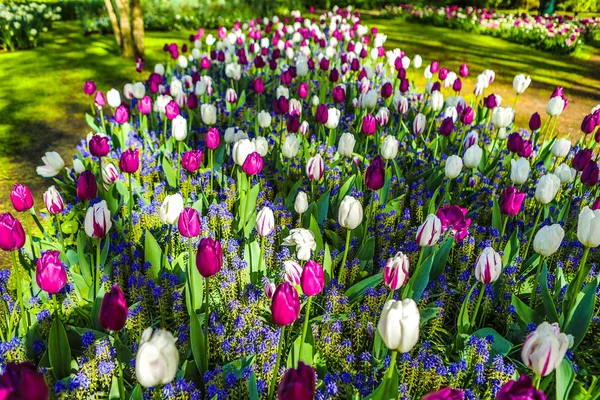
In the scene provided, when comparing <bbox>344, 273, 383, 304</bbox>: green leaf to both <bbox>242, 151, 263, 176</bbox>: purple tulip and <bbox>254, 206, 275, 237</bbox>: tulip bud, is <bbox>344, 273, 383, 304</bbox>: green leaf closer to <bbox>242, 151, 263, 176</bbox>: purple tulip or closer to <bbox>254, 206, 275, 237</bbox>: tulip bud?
<bbox>254, 206, 275, 237</bbox>: tulip bud

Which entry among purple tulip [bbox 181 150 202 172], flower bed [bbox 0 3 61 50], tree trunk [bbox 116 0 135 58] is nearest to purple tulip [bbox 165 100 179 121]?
purple tulip [bbox 181 150 202 172]

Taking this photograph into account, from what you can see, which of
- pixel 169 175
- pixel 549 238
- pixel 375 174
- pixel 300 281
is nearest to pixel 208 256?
pixel 300 281

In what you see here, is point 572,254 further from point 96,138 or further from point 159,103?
point 159,103

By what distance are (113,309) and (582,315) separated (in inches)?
83.3

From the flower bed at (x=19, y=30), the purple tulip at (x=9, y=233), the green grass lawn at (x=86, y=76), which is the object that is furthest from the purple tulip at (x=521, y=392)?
the flower bed at (x=19, y=30)

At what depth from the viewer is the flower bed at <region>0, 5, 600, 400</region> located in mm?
1838

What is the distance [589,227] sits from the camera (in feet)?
6.89

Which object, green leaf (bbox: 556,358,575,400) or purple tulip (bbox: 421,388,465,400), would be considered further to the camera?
green leaf (bbox: 556,358,575,400)

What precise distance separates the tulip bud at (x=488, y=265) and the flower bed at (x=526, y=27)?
11807mm

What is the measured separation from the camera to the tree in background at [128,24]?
808 cm

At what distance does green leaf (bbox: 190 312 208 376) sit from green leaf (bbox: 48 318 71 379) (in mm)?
533

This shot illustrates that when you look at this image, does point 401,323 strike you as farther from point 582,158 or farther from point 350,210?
point 582,158

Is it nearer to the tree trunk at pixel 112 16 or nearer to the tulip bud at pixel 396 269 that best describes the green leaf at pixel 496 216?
the tulip bud at pixel 396 269

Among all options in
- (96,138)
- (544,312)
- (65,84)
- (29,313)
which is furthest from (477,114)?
(65,84)
